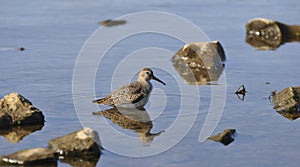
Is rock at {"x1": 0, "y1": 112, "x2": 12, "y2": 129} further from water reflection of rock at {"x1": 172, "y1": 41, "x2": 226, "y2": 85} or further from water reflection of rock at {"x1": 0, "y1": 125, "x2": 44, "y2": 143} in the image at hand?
water reflection of rock at {"x1": 172, "y1": 41, "x2": 226, "y2": 85}

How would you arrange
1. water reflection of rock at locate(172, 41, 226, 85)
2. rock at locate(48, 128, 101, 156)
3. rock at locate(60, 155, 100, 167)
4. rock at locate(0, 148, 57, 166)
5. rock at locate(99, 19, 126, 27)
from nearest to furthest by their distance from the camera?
rock at locate(0, 148, 57, 166), rock at locate(60, 155, 100, 167), rock at locate(48, 128, 101, 156), water reflection of rock at locate(172, 41, 226, 85), rock at locate(99, 19, 126, 27)

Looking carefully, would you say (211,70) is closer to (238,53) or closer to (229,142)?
(238,53)

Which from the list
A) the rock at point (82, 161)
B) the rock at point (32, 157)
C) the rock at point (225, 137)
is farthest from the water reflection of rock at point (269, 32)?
the rock at point (32, 157)

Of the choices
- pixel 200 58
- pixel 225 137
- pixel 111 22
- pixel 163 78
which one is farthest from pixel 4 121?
pixel 111 22

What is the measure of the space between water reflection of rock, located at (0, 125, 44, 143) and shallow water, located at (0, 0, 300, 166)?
0.10 m

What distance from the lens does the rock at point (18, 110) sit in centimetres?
886

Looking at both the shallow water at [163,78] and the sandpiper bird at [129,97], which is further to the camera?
the sandpiper bird at [129,97]

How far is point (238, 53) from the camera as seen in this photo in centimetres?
1326

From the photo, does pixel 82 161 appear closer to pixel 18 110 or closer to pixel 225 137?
pixel 18 110

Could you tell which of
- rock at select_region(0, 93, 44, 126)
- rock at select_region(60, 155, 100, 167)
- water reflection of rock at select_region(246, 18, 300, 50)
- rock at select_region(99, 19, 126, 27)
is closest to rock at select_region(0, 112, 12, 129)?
rock at select_region(0, 93, 44, 126)

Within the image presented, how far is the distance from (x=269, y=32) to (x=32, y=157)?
835 centimetres

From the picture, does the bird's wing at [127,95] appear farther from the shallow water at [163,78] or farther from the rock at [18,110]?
the rock at [18,110]

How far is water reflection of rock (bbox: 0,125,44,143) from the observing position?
8448mm

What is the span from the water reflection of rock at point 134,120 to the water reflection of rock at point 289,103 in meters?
1.91
